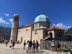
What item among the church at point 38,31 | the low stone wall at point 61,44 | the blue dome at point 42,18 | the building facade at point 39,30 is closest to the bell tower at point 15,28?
the church at point 38,31

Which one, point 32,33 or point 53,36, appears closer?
point 53,36

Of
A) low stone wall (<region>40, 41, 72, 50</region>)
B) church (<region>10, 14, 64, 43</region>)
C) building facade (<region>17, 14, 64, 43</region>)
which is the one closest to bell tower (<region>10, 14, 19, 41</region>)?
church (<region>10, 14, 64, 43</region>)

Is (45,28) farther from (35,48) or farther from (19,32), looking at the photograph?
(35,48)

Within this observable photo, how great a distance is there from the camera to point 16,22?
221 feet

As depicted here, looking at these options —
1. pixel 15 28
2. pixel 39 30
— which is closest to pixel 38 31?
pixel 39 30

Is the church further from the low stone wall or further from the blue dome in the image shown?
the low stone wall

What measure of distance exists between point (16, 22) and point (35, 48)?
45.3 meters

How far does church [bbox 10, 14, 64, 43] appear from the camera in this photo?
4638 cm

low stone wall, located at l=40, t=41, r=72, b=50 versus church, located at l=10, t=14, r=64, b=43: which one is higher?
church, located at l=10, t=14, r=64, b=43

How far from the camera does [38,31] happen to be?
167 ft

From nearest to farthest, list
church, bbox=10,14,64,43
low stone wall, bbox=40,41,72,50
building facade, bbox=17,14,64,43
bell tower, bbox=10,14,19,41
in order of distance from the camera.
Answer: low stone wall, bbox=40,41,72,50 < church, bbox=10,14,64,43 < building facade, bbox=17,14,64,43 < bell tower, bbox=10,14,19,41

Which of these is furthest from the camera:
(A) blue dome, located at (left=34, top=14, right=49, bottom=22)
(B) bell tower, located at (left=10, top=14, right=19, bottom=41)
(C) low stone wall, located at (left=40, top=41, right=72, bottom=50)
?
(B) bell tower, located at (left=10, top=14, right=19, bottom=41)

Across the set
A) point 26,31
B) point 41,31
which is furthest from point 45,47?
point 26,31

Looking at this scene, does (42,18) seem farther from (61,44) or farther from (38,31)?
(61,44)
